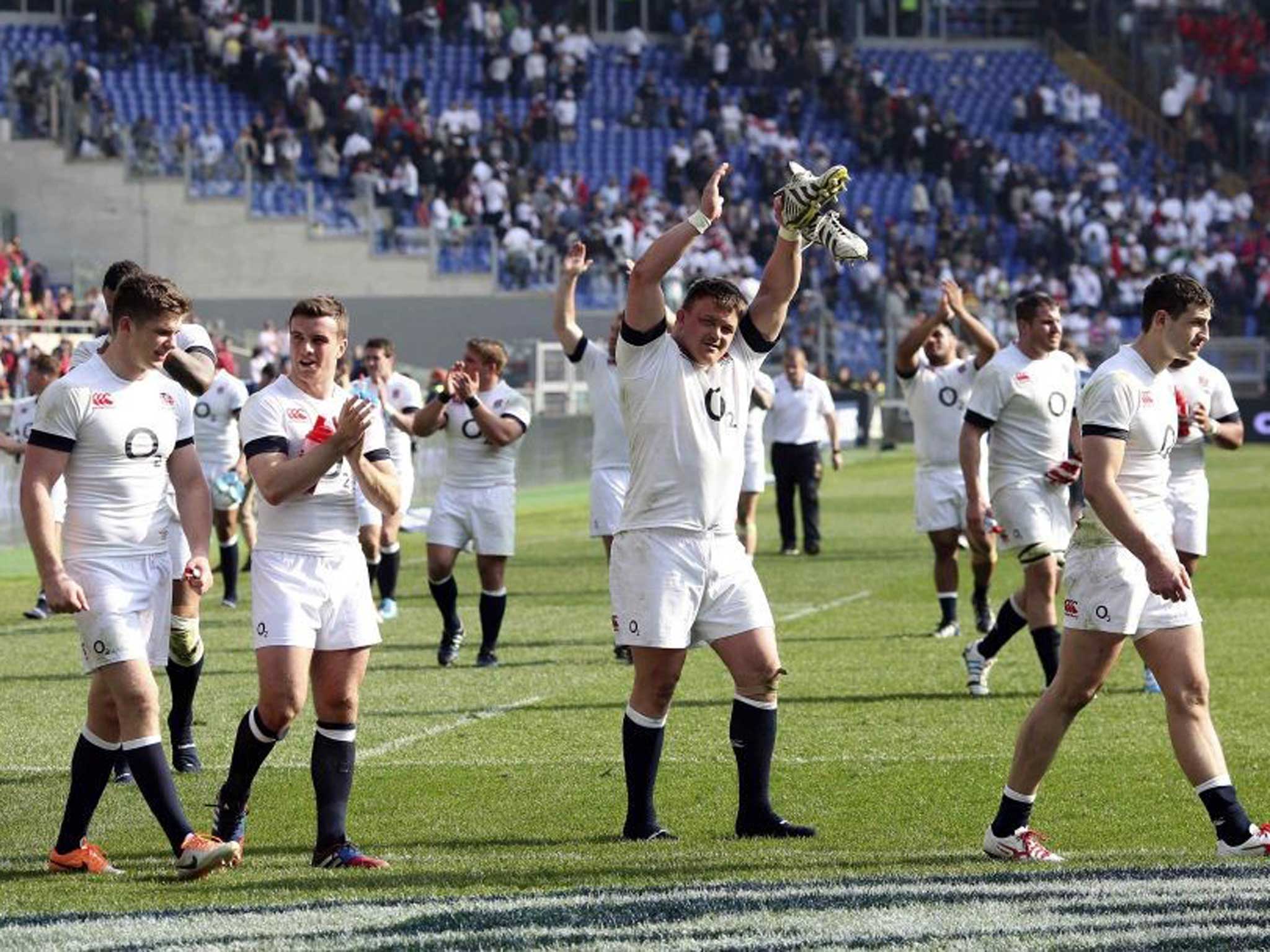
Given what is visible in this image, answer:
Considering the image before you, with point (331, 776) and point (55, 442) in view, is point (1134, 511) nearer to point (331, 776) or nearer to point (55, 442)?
point (331, 776)

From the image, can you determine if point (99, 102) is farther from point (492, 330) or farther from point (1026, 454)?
point (1026, 454)

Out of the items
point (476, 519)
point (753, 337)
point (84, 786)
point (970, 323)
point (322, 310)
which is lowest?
point (476, 519)

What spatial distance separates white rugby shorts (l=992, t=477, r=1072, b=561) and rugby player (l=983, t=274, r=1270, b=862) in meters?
4.23

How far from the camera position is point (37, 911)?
7.42 metres

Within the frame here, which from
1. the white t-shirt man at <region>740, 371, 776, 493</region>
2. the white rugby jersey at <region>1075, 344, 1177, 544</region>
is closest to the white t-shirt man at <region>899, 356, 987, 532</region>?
the white t-shirt man at <region>740, 371, 776, 493</region>

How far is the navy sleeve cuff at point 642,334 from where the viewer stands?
8.51m

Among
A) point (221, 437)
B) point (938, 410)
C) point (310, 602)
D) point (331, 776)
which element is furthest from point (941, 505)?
point (310, 602)

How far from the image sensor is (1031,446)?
41.8 ft

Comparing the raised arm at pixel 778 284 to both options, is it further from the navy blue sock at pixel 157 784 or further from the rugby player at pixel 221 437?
the rugby player at pixel 221 437

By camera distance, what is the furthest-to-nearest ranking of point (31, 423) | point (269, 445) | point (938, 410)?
point (938, 410) → point (31, 423) → point (269, 445)

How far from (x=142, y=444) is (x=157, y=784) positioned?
124 centimetres

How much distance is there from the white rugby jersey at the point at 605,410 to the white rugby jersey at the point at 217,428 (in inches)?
148

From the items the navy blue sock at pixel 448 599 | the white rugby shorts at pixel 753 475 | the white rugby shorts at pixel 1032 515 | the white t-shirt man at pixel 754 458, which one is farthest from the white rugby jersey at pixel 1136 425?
the white rugby shorts at pixel 753 475

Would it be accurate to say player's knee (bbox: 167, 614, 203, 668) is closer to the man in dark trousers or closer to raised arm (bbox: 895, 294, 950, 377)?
raised arm (bbox: 895, 294, 950, 377)
